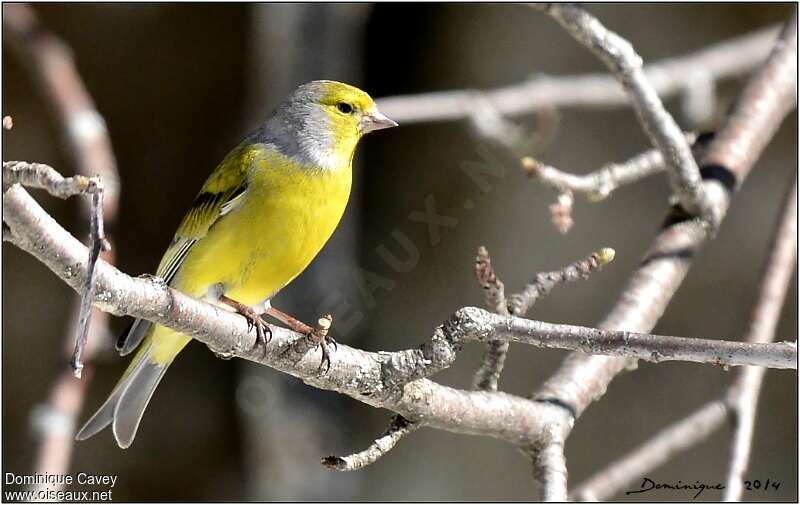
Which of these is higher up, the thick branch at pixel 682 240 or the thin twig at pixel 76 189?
the thick branch at pixel 682 240

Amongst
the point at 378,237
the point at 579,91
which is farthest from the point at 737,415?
the point at 378,237

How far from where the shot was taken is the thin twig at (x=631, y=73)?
85.7 inches

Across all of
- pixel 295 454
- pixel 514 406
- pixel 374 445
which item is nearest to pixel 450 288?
pixel 295 454

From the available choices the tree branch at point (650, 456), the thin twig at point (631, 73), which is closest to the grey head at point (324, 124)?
the thin twig at point (631, 73)

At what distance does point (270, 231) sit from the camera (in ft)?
7.05

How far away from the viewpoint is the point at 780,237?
2568mm

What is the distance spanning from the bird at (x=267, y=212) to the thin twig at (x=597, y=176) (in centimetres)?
37

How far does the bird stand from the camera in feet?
7.10

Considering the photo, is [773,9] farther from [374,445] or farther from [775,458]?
[374,445]

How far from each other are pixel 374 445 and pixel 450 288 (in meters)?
2.67

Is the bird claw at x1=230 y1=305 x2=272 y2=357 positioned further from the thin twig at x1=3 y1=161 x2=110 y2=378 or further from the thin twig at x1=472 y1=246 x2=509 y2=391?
the thin twig at x1=3 y1=161 x2=110 y2=378

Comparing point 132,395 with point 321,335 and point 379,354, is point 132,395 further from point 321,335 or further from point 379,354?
point 321,335

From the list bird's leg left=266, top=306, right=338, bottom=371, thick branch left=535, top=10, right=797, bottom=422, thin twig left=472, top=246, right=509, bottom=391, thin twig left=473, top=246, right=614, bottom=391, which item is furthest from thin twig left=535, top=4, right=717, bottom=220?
bird's leg left=266, top=306, right=338, bottom=371

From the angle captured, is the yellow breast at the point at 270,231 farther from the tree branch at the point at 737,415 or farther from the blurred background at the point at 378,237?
the blurred background at the point at 378,237
